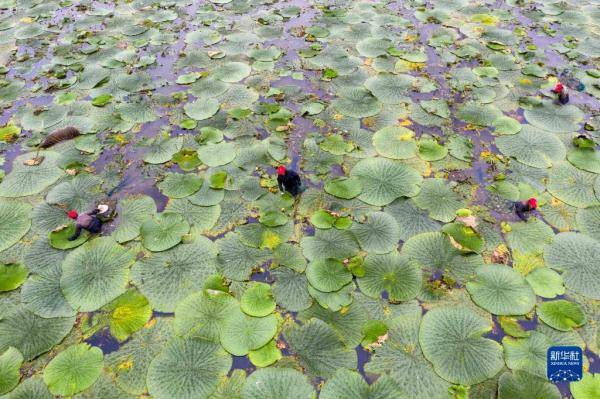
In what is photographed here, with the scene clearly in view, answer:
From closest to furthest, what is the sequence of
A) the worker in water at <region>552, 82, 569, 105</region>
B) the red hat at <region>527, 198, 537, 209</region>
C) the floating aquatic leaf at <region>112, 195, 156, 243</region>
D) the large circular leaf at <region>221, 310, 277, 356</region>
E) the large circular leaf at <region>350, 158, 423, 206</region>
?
the large circular leaf at <region>221, 310, 277, 356</region>
the red hat at <region>527, 198, 537, 209</region>
the floating aquatic leaf at <region>112, 195, 156, 243</region>
the large circular leaf at <region>350, 158, 423, 206</region>
the worker in water at <region>552, 82, 569, 105</region>

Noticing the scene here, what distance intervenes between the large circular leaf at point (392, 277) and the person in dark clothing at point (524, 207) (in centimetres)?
205

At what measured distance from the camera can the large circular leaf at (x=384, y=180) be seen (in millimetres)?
6387

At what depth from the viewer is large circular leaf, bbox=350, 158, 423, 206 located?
6.39 metres

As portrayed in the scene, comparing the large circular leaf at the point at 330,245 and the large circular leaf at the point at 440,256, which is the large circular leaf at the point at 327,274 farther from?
the large circular leaf at the point at 440,256

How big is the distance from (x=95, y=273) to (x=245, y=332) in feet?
7.89

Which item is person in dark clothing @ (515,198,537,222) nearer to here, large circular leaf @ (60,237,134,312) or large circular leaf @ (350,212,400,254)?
large circular leaf @ (350,212,400,254)

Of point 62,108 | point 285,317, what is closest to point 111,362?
point 285,317

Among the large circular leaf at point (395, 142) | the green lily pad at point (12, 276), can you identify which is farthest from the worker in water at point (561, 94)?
the green lily pad at point (12, 276)

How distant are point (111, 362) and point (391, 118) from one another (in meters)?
6.62

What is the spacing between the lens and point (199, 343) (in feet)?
15.4

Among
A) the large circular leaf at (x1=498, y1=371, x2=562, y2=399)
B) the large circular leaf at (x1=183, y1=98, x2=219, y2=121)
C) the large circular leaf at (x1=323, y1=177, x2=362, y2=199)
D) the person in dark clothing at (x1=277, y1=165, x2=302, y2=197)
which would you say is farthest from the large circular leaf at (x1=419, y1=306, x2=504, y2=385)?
the large circular leaf at (x1=183, y1=98, x2=219, y2=121)

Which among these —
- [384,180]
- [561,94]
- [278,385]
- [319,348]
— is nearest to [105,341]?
[278,385]

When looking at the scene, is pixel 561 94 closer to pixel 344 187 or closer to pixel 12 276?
pixel 344 187

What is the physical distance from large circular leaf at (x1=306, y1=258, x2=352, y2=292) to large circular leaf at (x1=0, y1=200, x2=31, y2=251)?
4623 mm
